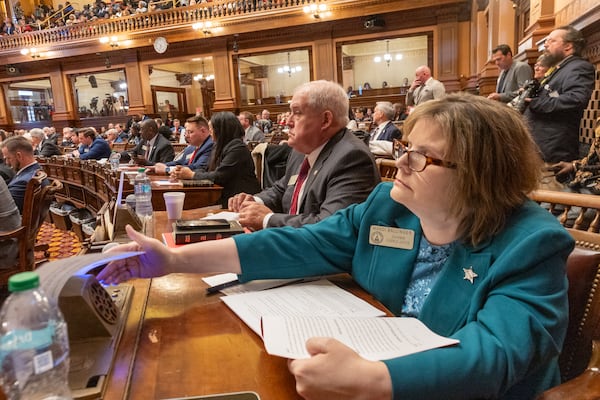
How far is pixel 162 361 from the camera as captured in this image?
2.65 feet

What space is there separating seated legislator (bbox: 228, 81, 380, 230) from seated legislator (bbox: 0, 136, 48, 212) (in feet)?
9.72

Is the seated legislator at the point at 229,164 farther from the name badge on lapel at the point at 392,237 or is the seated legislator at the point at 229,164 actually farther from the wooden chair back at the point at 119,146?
the wooden chair back at the point at 119,146

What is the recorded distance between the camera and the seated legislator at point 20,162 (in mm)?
4234

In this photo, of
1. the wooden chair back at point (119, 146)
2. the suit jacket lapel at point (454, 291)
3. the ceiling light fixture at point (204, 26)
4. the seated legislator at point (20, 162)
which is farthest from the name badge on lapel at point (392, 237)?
the ceiling light fixture at point (204, 26)

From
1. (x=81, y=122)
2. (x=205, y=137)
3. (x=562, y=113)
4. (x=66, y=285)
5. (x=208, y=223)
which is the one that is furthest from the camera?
(x=81, y=122)

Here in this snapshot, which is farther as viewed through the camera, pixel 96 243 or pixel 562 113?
pixel 562 113

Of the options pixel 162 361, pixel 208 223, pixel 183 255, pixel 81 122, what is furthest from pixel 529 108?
pixel 81 122

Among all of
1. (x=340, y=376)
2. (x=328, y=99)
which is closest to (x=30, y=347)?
(x=340, y=376)

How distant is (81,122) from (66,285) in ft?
54.4

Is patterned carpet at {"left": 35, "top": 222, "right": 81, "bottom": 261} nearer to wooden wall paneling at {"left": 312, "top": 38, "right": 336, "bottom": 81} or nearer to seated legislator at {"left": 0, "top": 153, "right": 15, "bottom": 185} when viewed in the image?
seated legislator at {"left": 0, "top": 153, "right": 15, "bottom": 185}

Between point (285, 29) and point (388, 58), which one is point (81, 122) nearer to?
point (285, 29)

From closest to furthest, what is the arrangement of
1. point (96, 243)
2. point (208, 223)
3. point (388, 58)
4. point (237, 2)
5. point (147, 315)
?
point (147, 315), point (96, 243), point (208, 223), point (237, 2), point (388, 58)

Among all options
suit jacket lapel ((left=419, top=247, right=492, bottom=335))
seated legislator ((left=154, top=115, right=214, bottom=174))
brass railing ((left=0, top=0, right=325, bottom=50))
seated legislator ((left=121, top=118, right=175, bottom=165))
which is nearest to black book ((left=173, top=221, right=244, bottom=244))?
suit jacket lapel ((left=419, top=247, right=492, bottom=335))

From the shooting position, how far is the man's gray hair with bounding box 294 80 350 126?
2.11m
